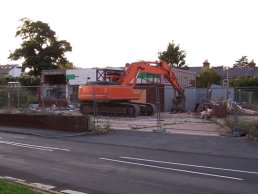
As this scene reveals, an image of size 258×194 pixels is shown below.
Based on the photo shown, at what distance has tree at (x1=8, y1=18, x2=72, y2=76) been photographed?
288ft

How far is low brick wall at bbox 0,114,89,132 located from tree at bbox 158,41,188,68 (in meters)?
56.2

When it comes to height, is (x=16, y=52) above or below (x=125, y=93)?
above

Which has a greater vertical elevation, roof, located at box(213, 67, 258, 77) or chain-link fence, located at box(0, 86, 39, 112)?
roof, located at box(213, 67, 258, 77)

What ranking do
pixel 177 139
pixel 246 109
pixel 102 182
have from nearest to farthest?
pixel 102 182 < pixel 177 139 < pixel 246 109

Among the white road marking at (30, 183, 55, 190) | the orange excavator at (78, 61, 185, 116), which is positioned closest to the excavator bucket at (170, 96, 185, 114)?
the orange excavator at (78, 61, 185, 116)

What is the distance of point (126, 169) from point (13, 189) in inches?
160

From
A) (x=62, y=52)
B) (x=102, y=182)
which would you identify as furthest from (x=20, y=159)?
(x=62, y=52)

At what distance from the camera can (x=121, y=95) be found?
35.4 meters

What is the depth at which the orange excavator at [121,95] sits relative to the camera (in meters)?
34.9

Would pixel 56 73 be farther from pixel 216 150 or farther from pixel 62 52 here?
pixel 216 150

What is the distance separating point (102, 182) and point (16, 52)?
8241 cm

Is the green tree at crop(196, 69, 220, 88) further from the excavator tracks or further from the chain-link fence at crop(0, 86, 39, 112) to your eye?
the chain-link fence at crop(0, 86, 39, 112)

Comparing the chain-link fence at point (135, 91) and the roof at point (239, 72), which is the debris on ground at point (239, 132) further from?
the roof at point (239, 72)

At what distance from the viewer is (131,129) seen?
24609mm
